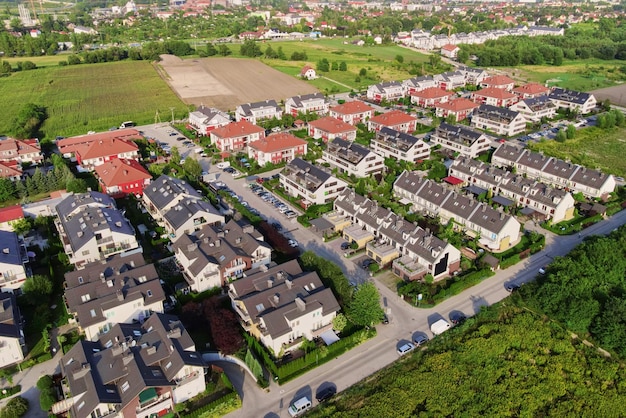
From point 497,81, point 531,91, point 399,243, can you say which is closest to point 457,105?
point 531,91

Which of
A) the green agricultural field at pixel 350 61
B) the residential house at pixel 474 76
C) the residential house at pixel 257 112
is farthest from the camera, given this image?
the green agricultural field at pixel 350 61

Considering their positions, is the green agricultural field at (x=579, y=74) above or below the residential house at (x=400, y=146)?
below

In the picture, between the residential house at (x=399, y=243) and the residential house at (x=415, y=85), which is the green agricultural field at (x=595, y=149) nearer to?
the residential house at (x=415, y=85)

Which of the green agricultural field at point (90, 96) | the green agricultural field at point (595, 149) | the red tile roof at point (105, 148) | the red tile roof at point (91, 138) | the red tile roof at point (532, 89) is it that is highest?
the red tile roof at point (105, 148)

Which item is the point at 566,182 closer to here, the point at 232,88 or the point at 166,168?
the point at 166,168

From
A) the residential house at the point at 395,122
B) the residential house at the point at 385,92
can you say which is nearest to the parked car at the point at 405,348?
the residential house at the point at 395,122

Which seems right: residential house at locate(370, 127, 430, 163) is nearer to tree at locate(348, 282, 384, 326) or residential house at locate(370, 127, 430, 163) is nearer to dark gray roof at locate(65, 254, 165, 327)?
tree at locate(348, 282, 384, 326)

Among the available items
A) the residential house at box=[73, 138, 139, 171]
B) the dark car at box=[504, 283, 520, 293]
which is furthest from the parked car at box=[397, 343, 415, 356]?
the residential house at box=[73, 138, 139, 171]

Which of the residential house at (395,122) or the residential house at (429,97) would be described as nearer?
the residential house at (395,122)
